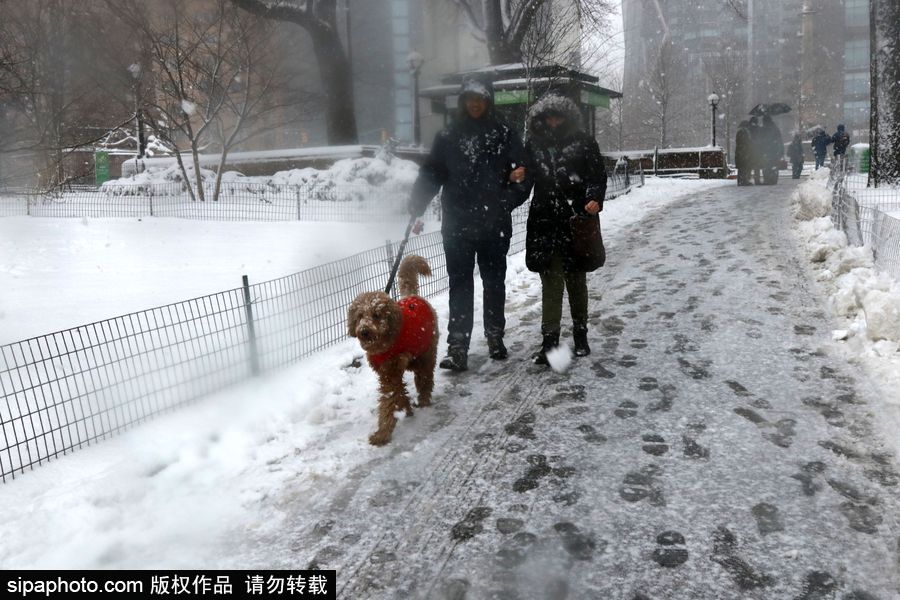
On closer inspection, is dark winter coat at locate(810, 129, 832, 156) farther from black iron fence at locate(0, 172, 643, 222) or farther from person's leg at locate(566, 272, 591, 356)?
person's leg at locate(566, 272, 591, 356)

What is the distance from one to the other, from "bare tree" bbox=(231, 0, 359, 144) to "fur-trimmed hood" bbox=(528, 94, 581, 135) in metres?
21.9

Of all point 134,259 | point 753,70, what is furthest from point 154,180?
point 753,70

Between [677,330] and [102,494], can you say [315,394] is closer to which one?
[102,494]

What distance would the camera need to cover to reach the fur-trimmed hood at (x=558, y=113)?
16.7ft

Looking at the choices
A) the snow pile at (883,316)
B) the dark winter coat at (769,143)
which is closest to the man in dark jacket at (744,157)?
the dark winter coat at (769,143)

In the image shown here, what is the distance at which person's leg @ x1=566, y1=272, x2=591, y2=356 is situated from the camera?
538 cm

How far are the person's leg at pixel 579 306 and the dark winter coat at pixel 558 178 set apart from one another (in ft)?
0.37

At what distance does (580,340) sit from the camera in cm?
561

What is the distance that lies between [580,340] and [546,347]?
0.37m

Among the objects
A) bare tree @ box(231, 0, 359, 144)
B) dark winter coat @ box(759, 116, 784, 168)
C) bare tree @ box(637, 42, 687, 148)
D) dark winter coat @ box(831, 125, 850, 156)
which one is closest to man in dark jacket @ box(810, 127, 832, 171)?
dark winter coat @ box(831, 125, 850, 156)

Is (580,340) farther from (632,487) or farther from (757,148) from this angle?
(757,148)

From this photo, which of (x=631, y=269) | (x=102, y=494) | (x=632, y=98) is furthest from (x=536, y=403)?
(x=632, y=98)

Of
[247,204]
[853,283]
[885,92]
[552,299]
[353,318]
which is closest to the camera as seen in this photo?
[353,318]

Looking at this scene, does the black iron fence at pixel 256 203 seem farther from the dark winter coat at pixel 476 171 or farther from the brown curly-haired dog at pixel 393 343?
the brown curly-haired dog at pixel 393 343
